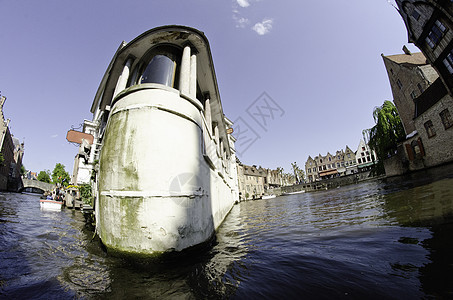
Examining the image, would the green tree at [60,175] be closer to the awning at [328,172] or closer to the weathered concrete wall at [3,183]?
the weathered concrete wall at [3,183]

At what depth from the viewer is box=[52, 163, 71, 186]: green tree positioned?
1669 inches

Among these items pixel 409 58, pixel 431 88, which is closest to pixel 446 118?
pixel 431 88

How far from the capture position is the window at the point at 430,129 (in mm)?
16516

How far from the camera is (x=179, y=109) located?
3695mm

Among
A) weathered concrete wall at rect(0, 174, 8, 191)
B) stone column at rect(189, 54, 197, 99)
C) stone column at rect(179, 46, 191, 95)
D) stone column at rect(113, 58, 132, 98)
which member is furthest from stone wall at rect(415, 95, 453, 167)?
weathered concrete wall at rect(0, 174, 8, 191)

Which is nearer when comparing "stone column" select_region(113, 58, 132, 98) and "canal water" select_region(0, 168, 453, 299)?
"canal water" select_region(0, 168, 453, 299)

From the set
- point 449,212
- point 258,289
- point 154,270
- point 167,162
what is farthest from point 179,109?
point 449,212

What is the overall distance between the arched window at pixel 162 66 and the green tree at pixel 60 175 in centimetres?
5268

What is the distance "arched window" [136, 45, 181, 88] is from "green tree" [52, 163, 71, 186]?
52677 millimetres

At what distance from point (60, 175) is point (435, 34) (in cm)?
6818

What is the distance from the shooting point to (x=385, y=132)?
2239 centimetres

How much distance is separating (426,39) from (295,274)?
22.7 m

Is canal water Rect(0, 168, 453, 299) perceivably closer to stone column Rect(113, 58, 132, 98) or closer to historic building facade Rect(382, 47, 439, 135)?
stone column Rect(113, 58, 132, 98)

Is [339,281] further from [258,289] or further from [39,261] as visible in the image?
[39,261]
